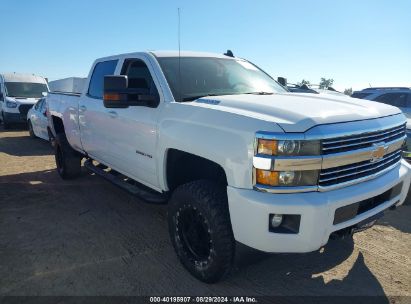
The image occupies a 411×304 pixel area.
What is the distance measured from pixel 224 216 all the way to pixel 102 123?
249 cm

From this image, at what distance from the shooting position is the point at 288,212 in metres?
2.42

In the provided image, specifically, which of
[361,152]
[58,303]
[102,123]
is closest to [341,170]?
[361,152]

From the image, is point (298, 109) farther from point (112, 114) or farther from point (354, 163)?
point (112, 114)

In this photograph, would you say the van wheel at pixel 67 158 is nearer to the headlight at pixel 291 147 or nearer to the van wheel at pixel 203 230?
the van wheel at pixel 203 230

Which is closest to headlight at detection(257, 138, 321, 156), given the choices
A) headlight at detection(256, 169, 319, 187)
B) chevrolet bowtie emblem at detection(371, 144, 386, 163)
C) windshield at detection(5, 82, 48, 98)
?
headlight at detection(256, 169, 319, 187)

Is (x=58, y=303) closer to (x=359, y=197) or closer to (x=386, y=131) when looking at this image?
(x=359, y=197)

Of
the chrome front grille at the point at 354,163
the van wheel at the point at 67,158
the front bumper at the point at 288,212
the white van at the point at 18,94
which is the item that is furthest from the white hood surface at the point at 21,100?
the chrome front grille at the point at 354,163

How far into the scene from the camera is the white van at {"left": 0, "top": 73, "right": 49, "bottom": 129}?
14.8 metres

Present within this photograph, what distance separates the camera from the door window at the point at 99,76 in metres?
4.81

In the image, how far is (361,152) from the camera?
2.69m

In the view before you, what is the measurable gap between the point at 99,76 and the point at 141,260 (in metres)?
2.80

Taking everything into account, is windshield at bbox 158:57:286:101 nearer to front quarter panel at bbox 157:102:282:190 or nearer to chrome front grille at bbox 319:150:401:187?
front quarter panel at bbox 157:102:282:190

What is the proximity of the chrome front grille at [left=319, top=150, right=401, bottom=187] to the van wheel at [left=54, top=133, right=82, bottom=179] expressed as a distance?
4837 millimetres

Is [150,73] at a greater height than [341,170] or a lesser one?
greater
